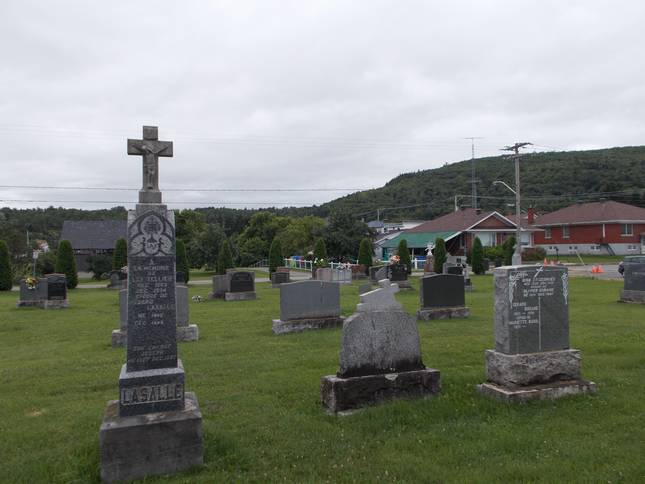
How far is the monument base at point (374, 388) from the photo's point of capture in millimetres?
6105

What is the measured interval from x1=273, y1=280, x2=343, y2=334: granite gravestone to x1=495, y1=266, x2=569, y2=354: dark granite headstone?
645cm

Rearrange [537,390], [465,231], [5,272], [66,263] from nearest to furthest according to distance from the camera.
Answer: [537,390] → [5,272] → [66,263] → [465,231]

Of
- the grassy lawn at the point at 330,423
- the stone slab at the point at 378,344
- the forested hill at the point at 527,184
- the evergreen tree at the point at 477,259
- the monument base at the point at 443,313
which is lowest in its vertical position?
the grassy lawn at the point at 330,423

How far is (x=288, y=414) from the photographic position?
6.12 meters

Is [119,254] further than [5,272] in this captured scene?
Yes

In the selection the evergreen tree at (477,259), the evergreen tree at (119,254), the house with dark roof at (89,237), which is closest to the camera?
the evergreen tree at (477,259)

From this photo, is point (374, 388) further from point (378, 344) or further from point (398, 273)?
point (398, 273)

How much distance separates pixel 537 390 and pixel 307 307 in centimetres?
716

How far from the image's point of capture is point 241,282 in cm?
2178

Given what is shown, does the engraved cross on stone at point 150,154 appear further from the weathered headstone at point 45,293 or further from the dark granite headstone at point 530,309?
the weathered headstone at point 45,293

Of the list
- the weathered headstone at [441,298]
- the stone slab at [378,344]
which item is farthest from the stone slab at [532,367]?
the weathered headstone at [441,298]

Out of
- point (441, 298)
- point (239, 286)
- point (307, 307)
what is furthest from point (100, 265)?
point (441, 298)

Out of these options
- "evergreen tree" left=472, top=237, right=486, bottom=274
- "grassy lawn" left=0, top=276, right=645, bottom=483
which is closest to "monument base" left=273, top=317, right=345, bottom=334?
"grassy lawn" left=0, top=276, right=645, bottom=483

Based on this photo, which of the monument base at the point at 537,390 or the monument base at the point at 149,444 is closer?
the monument base at the point at 149,444
